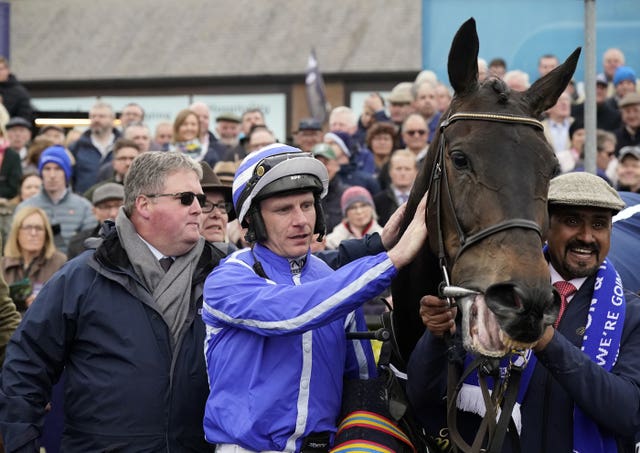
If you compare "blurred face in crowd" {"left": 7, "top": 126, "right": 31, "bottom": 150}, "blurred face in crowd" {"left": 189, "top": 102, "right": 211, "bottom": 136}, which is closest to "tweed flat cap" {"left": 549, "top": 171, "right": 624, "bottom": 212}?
Answer: "blurred face in crowd" {"left": 189, "top": 102, "right": 211, "bottom": 136}

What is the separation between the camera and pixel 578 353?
3551 mm

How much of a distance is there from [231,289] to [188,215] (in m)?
1.06

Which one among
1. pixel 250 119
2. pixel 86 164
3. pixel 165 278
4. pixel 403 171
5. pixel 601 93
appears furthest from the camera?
pixel 250 119

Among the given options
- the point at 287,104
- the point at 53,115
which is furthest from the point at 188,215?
the point at 287,104

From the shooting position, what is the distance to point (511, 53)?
15.1m

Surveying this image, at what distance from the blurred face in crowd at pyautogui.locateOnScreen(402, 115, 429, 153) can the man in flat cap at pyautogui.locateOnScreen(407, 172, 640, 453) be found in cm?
593

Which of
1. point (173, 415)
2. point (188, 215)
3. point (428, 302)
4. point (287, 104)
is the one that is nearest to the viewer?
point (428, 302)

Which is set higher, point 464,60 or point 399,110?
point 399,110

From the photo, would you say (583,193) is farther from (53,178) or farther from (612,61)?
(612,61)

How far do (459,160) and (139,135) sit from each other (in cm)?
799

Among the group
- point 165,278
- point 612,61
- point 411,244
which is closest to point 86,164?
point 612,61

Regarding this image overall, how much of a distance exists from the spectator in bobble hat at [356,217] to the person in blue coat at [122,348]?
368 cm

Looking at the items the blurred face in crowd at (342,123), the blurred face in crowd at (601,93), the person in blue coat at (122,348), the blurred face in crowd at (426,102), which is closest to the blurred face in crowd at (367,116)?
the blurred face in crowd at (342,123)

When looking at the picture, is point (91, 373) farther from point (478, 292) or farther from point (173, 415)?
point (478, 292)
